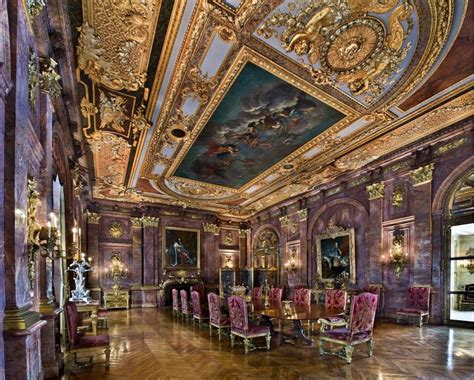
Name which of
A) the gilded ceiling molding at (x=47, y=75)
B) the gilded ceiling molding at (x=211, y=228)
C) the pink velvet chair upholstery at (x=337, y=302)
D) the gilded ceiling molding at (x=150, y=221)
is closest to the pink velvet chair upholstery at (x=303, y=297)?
the pink velvet chair upholstery at (x=337, y=302)

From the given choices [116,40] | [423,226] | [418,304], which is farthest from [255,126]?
[418,304]

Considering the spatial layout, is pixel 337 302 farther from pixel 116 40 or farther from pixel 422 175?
pixel 116 40

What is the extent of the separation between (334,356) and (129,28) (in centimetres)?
622

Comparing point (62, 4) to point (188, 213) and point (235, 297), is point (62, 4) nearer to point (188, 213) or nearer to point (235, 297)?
point (235, 297)

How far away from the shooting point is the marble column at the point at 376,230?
9078 millimetres

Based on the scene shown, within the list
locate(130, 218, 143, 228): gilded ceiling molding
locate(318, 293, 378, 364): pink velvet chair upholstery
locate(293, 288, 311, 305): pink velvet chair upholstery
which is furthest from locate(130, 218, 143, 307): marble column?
locate(318, 293, 378, 364): pink velvet chair upholstery

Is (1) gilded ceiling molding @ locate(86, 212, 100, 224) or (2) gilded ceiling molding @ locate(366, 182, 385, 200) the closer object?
(2) gilded ceiling molding @ locate(366, 182, 385, 200)

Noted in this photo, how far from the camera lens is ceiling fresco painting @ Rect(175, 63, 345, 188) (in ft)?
18.0

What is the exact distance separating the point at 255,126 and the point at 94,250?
389 inches

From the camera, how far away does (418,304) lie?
7.64 meters

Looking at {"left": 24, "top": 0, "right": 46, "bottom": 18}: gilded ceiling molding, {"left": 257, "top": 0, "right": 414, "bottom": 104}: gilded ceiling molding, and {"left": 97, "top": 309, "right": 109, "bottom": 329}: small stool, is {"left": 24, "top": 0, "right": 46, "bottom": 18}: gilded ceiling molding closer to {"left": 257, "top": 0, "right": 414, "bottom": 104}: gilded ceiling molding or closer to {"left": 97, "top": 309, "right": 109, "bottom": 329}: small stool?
{"left": 257, "top": 0, "right": 414, "bottom": 104}: gilded ceiling molding

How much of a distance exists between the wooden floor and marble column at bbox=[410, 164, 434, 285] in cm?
137

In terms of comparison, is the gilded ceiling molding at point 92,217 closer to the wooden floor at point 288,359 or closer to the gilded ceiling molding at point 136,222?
the gilded ceiling molding at point 136,222

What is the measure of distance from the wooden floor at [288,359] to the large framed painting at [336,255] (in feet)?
10.2
